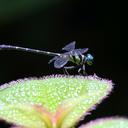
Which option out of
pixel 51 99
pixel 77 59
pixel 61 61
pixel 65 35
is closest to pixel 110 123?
pixel 51 99

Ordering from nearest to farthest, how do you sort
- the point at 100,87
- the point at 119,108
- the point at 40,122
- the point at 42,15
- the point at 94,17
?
the point at 40,122 → the point at 100,87 → the point at 119,108 → the point at 42,15 → the point at 94,17

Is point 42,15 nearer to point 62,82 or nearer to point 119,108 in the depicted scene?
point 119,108

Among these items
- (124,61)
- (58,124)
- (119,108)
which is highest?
(124,61)

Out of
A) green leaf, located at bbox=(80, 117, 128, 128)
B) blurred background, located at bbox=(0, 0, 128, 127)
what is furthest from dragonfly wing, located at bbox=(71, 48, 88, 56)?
blurred background, located at bbox=(0, 0, 128, 127)

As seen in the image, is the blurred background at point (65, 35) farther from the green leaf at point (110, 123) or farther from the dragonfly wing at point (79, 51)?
the green leaf at point (110, 123)

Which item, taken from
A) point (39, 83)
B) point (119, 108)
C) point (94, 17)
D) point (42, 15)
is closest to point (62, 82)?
point (39, 83)

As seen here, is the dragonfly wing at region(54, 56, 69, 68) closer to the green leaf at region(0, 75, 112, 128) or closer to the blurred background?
the green leaf at region(0, 75, 112, 128)
